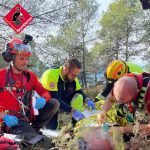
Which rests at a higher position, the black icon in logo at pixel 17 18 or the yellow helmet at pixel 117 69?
the black icon in logo at pixel 17 18

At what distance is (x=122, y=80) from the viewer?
312 centimetres

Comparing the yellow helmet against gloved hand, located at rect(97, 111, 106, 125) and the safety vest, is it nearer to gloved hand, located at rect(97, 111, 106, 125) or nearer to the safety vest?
the safety vest

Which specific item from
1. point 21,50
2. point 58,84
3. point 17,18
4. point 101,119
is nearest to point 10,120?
point 21,50

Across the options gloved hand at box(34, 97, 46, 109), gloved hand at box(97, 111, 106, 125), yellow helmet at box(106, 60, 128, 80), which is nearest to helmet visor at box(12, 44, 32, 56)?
gloved hand at box(34, 97, 46, 109)

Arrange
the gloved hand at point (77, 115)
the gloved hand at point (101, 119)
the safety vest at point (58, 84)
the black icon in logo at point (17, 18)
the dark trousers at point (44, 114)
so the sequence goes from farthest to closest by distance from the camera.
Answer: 1. the black icon in logo at point (17, 18)
2. the safety vest at point (58, 84)
3. the gloved hand at point (77, 115)
4. the dark trousers at point (44, 114)
5. the gloved hand at point (101, 119)

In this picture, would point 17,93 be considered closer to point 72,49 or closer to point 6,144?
point 6,144

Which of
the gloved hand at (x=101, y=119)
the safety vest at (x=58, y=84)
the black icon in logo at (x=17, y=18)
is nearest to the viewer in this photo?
the gloved hand at (x=101, y=119)

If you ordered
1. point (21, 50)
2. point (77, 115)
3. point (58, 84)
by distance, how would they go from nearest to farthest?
1. point (21, 50)
2. point (77, 115)
3. point (58, 84)

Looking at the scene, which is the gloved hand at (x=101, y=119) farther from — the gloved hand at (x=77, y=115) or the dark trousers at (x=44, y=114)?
the gloved hand at (x=77, y=115)

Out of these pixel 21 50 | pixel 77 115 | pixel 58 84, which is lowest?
pixel 77 115

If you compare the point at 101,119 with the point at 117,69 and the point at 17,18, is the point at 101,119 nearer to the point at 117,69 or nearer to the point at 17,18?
the point at 117,69

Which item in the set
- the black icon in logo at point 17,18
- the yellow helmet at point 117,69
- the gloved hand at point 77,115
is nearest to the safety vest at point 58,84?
the gloved hand at point 77,115

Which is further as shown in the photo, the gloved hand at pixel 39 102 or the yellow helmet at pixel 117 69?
the yellow helmet at pixel 117 69

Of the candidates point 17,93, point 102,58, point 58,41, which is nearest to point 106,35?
point 102,58
